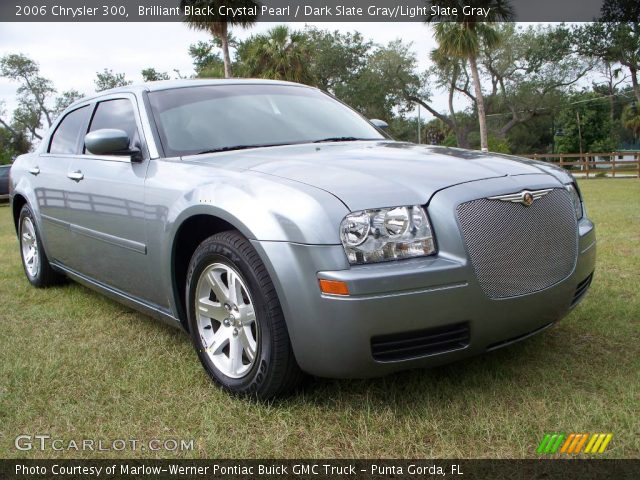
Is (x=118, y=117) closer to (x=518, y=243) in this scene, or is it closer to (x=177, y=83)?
(x=177, y=83)

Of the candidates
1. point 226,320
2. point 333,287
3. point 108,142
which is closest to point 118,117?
point 108,142

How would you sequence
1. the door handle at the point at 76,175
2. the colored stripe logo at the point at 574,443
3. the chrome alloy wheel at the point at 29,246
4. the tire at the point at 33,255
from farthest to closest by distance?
the chrome alloy wheel at the point at 29,246
the tire at the point at 33,255
the door handle at the point at 76,175
the colored stripe logo at the point at 574,443

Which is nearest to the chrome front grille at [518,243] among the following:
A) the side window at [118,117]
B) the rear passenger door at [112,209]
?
the rear passenger door at [112,209]

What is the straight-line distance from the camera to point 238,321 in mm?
2742

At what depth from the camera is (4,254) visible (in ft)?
24.5

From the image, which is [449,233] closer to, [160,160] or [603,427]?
[603,427]

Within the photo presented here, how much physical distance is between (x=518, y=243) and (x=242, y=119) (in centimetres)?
177

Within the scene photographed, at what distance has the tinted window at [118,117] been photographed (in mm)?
3572

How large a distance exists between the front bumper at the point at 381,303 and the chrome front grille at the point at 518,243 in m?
0.05

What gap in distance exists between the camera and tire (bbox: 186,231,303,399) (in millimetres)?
2477

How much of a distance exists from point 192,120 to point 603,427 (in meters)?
2.53

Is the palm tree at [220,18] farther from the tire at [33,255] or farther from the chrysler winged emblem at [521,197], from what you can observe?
the chrysler winged emblem at [521,197]

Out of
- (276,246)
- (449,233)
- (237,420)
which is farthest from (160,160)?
(449,233)

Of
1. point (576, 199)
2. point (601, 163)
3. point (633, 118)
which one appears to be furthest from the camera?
point (633, 118)
